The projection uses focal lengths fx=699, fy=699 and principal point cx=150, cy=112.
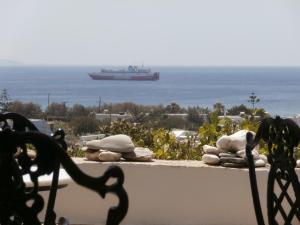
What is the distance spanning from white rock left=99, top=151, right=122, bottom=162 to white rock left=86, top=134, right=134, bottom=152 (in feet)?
0.14

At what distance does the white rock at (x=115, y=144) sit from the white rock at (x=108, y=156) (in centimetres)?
4

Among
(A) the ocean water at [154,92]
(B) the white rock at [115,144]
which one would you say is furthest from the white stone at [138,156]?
(A) the ocean water at [154,92]

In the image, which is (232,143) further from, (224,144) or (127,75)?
(127,75)

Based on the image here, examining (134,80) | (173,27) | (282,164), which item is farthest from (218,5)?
(134,80)

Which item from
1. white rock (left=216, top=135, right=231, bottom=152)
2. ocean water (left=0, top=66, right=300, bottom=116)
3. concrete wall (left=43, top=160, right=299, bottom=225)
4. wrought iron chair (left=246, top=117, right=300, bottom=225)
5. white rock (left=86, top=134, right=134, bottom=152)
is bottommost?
ocean water (left=0, top=66, right=300, bottom=116)

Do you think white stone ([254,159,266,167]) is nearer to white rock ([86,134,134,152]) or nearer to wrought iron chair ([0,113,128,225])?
white rock ([86,134,134,152])

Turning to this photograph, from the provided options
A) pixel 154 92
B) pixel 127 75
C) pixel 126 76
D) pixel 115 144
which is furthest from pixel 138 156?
pixel 126 76

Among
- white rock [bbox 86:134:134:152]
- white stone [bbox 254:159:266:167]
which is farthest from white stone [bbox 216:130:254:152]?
white rock [bbox 86:134:134:152]

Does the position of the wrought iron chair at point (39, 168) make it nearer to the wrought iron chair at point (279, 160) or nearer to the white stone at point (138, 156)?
the wrought iron chair at point (279, 160)

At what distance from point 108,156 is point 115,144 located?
10cm

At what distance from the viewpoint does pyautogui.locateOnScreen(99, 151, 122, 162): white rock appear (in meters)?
4.65

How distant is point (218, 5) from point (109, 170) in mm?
31330

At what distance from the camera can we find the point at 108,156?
4.66 m

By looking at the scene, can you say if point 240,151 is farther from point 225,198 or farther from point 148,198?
point 148,198
